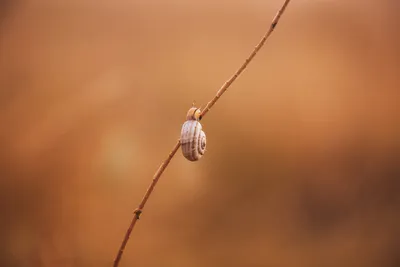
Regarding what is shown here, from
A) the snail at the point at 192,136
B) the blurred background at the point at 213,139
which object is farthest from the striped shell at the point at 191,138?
the blurred background at the point at 213,139

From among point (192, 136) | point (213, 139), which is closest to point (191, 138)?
point (192, 136)

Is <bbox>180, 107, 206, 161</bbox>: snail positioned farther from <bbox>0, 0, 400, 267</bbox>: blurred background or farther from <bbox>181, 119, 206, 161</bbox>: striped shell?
<bbox>0, 0, 400, 267</bbox>: blurred background

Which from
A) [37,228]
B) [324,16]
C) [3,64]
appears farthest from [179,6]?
[37,228]

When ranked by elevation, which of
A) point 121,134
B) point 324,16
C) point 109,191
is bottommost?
point 109,191

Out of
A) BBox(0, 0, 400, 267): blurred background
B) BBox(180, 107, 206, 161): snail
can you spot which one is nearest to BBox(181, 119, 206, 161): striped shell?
BBox(180, 107, 206, 161): snail

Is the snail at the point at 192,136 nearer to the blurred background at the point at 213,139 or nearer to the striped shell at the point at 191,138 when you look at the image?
the striped shell at the point at 191,138

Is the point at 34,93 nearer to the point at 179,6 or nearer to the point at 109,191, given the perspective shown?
the point at 109,191

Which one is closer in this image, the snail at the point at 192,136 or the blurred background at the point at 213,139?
the snail at the point at 192,136

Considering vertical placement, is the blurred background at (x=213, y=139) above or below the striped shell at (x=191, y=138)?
above
